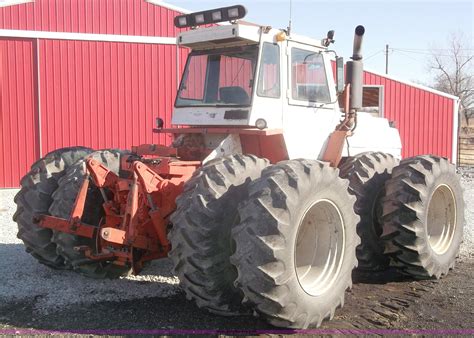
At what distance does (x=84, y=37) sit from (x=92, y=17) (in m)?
0.58

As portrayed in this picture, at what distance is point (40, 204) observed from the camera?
20.4ft

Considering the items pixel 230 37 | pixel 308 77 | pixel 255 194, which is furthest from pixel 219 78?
pixel 255 194

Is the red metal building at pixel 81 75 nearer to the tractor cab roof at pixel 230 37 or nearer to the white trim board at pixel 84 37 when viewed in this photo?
the white trim board at pixel 84 37

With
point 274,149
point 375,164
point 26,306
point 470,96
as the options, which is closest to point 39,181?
point 26,306

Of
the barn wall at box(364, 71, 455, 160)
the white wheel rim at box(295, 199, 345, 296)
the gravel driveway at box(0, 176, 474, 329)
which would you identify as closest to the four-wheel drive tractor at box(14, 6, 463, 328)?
the white wheel rim at box(295, 199, 345, 296)

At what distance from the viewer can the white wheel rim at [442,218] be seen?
22.7 ft

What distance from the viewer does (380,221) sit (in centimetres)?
625

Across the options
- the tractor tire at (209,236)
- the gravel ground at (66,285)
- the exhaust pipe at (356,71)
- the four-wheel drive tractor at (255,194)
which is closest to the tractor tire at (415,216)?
the four-wheel drive tractor at (255,194)

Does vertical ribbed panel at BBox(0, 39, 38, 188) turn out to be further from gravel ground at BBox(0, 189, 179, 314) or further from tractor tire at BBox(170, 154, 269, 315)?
tractor tire at BBox(170, 154, 269, 315)

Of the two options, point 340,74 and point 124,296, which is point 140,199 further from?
point 340,74

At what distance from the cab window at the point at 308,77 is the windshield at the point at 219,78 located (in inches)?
21.0

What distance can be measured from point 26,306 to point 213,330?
195cm

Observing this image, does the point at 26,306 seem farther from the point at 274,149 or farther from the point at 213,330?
the point at 274,149

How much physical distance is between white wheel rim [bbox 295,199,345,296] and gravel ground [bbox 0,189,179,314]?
158 cm
